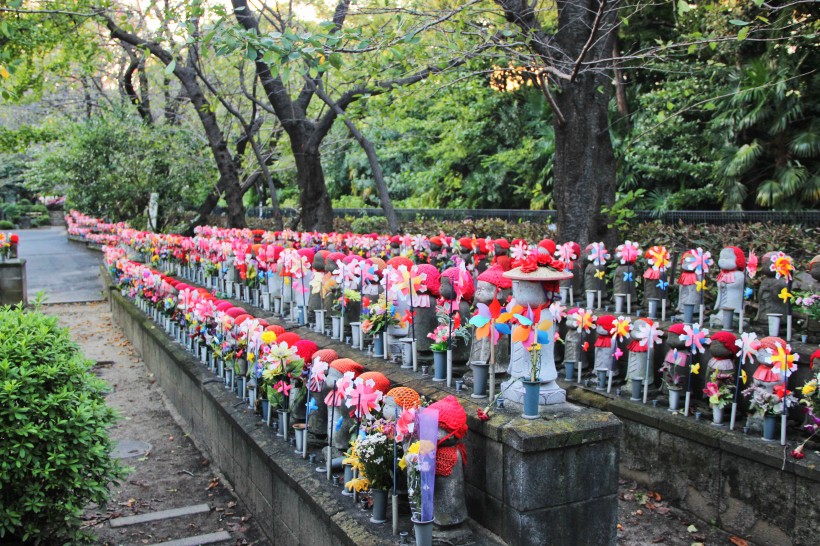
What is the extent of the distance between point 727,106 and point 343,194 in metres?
20.6

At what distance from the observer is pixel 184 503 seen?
6285 millimetres

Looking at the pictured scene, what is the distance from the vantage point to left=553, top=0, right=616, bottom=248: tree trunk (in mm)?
9586

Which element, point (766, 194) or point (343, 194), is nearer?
point (766, 194)

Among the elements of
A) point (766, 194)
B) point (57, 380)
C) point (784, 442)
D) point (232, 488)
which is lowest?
point (232, 488)

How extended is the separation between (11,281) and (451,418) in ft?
52.5

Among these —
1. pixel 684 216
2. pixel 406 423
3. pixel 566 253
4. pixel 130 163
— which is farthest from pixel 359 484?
pixel 130 163

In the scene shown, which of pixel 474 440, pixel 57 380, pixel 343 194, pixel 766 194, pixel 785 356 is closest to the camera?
pixel 474 440

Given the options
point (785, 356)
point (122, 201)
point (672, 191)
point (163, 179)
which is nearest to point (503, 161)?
point (672, 191)

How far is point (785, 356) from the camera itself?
16.9ft

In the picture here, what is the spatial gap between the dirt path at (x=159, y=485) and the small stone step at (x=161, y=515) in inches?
2.1

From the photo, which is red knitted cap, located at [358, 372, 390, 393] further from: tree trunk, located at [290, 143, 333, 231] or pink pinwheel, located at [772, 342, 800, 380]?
tree trunk, located at [290, 143, 333, 231]

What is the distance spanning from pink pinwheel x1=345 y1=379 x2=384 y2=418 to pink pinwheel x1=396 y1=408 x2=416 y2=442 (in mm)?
430

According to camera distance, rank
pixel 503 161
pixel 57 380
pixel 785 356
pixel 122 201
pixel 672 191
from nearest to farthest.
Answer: pixel 57 380, pixel 785 356, pixel 672 191, pixel 503 161, pixel 122 201

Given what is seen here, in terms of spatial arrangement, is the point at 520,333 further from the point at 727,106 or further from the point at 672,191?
the point at 672,191
